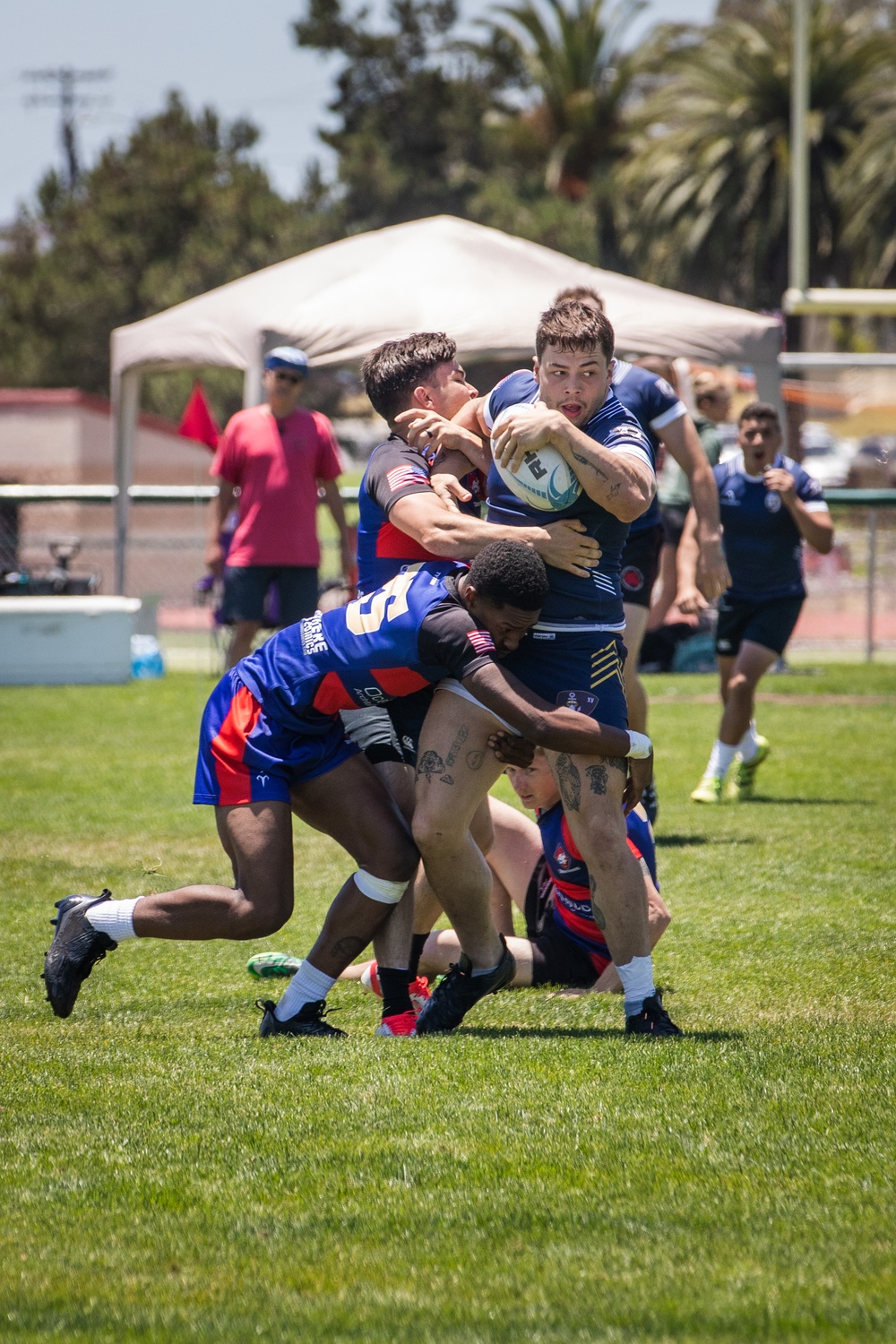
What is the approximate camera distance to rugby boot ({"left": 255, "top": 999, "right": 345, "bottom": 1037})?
438 cm

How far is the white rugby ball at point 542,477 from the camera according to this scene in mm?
4152

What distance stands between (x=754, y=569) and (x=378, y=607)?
4921 millimetres

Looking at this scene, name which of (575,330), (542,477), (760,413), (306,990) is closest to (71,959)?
(306,990)

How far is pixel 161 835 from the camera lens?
7574 millimetres

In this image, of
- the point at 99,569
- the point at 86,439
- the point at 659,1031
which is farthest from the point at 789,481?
the point at 86,439

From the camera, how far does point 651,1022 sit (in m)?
4.23

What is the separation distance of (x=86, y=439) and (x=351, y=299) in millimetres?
12613

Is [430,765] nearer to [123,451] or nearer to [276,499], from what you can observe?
[276,499]

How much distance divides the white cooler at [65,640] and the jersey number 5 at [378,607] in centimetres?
1070

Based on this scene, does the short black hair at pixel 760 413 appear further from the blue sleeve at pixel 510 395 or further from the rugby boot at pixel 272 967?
the rugby boot at pixel 272 967

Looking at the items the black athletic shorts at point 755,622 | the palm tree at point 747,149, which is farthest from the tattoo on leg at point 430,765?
the palm tree at point 747,149

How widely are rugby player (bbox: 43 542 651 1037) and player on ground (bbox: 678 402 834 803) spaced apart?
4.23 metres

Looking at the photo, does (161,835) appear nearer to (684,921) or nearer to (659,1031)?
(684,921)

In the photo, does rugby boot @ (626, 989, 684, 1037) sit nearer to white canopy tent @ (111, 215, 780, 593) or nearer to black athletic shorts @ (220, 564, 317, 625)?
black athletic shorts @ (220, 564, 317, 625)
